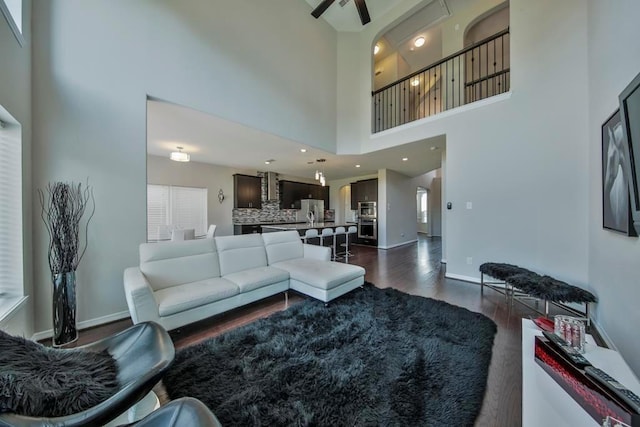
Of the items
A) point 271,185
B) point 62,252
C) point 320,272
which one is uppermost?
point 271,185

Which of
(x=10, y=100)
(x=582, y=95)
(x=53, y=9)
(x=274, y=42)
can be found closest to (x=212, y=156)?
(x=274, y=42)

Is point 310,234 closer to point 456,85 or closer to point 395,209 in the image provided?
point 395,209

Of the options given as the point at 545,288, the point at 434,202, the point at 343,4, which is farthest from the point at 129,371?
the point at 434,202

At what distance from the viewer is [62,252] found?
A: 1.97 metres

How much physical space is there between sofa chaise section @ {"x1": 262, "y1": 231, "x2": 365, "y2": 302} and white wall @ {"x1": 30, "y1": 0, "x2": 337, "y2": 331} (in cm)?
163

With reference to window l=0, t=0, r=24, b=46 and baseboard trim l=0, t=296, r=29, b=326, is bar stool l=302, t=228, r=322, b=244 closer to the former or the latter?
baseboard trim l=0, t=296, r=29, b=326

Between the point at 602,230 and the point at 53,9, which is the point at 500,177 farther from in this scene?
the point at 53,9

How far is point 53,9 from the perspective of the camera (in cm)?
212

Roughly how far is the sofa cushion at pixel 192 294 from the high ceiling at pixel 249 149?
2278 mm

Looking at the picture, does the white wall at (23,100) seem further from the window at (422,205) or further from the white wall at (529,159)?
the window at (422,205)

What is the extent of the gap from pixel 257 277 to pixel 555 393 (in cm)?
237

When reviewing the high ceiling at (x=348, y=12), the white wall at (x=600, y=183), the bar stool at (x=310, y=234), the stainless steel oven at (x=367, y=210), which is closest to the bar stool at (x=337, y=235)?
the bar stool at (x=310, y=234)

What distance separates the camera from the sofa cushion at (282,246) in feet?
10.8

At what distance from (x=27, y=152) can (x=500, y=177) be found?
5362 millimetres
